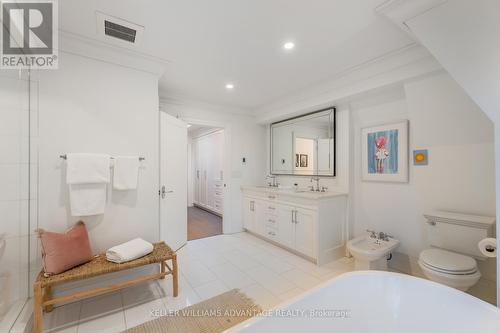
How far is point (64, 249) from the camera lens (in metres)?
A: 1.75

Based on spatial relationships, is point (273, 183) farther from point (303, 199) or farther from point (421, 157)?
point (421, 157)

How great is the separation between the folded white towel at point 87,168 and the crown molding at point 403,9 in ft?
8.85

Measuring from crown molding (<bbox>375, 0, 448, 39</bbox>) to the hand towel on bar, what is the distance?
2570mm

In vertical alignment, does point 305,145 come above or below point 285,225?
above

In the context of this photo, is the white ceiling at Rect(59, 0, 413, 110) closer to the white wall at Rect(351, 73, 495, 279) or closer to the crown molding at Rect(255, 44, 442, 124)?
the crown molding at Rect(255, 44, 442, 124)

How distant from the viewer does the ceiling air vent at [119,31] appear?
179 cm

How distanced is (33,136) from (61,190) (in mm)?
522

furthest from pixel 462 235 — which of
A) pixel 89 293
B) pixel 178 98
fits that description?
pixel 178 98

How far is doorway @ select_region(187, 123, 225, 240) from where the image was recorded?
5062mm

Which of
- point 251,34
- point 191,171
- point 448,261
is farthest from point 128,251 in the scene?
point 191,171

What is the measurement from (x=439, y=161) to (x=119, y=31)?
3284mm

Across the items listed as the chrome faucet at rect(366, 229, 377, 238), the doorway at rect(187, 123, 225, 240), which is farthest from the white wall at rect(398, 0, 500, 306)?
the doorway at rect(187, 123, 225, 240)

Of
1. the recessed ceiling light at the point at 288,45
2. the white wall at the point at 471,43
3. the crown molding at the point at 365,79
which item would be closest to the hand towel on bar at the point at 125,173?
the recessed ceiling light at the point at 288,45

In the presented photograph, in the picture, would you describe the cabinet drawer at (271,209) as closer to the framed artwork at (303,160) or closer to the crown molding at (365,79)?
the framed artwork at (303,160)
